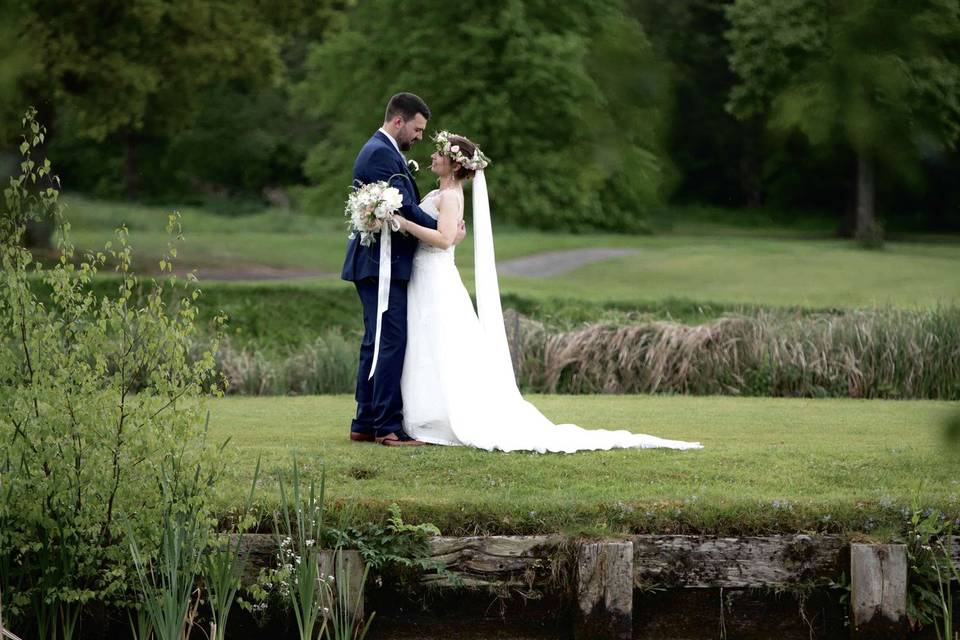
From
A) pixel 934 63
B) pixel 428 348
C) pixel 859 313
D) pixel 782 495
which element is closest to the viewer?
pixel 934 63

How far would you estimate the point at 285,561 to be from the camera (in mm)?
5438

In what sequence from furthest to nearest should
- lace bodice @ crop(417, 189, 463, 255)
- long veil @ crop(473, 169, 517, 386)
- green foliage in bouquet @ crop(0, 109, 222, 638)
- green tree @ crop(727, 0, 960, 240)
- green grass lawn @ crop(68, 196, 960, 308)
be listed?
green grass lawn @ crop(68, 196, 960, 308) < long veil @ crop(473, 169, 517, 386) < lace bodice @ crop(417, 189, 463, 255) < green foliage in bouquet @ crop(0, 109, 222, 638) < green tree @ crop(727, 0, 960, 240)

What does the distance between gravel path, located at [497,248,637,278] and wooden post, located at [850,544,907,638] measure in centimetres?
1998

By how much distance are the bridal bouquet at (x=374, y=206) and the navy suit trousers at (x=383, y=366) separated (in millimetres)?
429

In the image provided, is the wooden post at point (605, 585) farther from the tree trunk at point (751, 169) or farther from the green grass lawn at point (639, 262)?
the green grass lawn at point (639, 262)

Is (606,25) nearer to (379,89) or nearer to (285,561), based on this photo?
(285,561)

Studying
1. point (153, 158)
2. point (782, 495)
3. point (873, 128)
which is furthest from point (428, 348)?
point (153, 158)

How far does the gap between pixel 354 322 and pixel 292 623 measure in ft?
42.3

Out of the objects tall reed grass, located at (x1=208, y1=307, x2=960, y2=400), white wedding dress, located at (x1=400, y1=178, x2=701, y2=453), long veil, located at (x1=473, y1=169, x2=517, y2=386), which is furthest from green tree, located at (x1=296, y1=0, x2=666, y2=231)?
tall reed grass, located at (x1=208, y1=307, x2=960, y2=400)

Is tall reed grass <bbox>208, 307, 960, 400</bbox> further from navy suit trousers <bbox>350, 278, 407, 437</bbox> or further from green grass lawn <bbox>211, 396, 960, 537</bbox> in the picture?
navy suit trousers <bbox>350, 278, 407, 437</bbox>

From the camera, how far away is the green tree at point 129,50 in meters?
23.5

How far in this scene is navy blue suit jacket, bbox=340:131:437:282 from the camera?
8.02 m

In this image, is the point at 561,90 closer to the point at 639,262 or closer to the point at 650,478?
the point at 650,478

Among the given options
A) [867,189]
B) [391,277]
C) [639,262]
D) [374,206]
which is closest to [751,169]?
[867,189]
